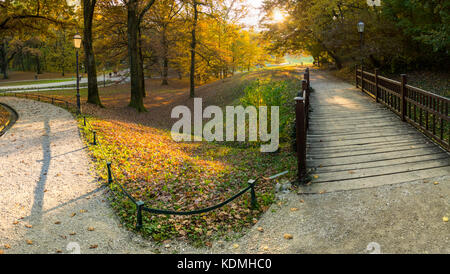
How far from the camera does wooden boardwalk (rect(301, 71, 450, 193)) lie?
27.1 ft

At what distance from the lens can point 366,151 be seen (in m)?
9.81

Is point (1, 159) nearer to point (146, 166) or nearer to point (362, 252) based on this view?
point (146, 166)

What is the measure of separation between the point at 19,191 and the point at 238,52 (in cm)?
4419

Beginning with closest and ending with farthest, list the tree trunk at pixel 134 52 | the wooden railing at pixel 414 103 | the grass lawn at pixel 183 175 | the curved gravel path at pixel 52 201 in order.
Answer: the curved gravel path at pixel 52 201
the grass lawn at pixel 183 175
the wooden railing at pixel 414 103
the tree trunk at pixel 134 52

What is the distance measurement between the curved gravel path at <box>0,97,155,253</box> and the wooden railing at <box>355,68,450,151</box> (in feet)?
28.4

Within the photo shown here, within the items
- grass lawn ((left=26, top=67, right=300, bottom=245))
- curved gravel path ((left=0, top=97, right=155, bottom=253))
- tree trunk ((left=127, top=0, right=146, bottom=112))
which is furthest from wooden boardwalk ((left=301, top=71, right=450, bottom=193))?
tree trunk ((left=127, top=0, right=146, bottom=112))

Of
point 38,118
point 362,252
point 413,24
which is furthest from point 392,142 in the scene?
point 38,118

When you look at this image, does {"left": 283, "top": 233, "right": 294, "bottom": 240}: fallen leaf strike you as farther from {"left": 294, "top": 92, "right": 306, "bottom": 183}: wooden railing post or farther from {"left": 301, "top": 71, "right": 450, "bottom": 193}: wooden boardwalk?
{"left": 294, "top": 92, "right": 306, "bottom": 183}: wooden railing post

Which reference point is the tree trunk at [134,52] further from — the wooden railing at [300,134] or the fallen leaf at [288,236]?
the fallen leaf at [288,236]

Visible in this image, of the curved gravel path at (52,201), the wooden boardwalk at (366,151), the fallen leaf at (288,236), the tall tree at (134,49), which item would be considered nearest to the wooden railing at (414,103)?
the wooden boardwalk at (366,151)

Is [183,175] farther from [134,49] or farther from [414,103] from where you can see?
[134,49]

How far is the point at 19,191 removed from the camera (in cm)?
862

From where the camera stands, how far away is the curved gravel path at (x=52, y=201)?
629cm

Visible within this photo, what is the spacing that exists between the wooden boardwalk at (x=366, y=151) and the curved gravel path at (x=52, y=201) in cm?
456
